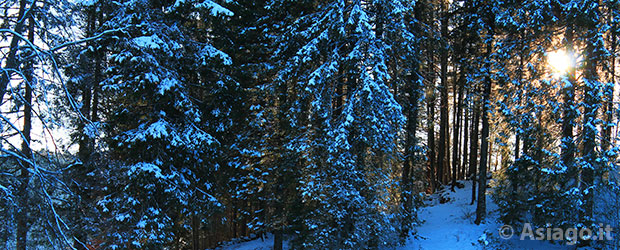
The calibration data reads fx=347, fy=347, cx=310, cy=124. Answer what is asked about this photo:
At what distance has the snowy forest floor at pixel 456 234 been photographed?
12.1 meters

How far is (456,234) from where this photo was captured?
1345cm

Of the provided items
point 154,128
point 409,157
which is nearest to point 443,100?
point 409,157

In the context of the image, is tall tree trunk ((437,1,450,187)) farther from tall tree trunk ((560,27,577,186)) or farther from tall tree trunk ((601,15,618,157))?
tall tree trunk ((601,15,618,157))

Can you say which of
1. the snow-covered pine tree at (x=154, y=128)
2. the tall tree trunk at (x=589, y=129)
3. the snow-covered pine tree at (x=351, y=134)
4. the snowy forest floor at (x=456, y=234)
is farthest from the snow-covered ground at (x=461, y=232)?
the snow-covered pine tree at (x=154, y=128)

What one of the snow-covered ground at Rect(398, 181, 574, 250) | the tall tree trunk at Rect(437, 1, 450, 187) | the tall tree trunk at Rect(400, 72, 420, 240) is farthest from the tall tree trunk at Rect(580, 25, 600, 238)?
the tall tree trunk at Rect(437, 1, 450, 187)

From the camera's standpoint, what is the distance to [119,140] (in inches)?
396

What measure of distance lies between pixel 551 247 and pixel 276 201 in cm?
924

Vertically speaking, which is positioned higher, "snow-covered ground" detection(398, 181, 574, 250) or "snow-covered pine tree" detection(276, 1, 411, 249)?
"snow-covered pine tree" detection(276, 1, 411, 249)

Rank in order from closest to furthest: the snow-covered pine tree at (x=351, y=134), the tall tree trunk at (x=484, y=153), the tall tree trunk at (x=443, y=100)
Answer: the snow-covered pine tree at (x=351, y=134) < the tall tree trunk at (x=484, y=153) < the tall tree trunk at (x=443, y=100)

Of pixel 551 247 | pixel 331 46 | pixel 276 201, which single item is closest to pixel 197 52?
pixel 331 46

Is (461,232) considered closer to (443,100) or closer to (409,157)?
(409,157)

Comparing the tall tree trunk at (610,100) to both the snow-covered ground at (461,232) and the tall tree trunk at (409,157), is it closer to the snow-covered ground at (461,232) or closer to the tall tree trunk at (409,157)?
the snow-covered ground at (461,232)

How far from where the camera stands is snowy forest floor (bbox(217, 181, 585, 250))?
1213 cm

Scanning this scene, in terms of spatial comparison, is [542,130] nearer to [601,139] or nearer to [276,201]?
[601,139]
